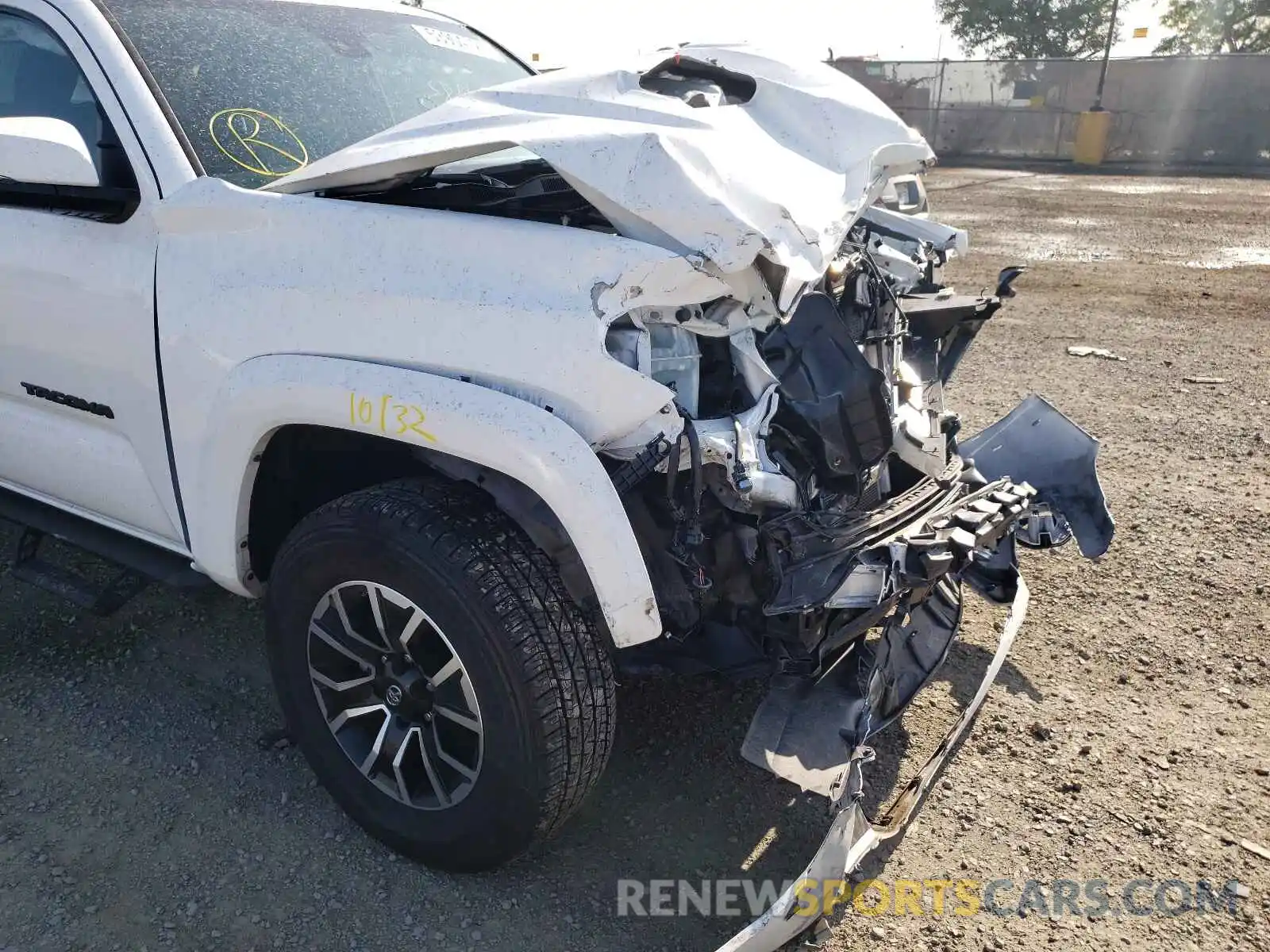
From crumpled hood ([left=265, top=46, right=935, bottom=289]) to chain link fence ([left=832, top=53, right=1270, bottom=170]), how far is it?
20.8 meters

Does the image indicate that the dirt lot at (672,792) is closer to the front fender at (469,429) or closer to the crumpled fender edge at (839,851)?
the crumpled fender edge at (839,851)

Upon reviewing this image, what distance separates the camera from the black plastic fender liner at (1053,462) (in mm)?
3066

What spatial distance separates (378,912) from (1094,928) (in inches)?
66.9

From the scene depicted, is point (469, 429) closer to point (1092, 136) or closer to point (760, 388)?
point (760, 388)

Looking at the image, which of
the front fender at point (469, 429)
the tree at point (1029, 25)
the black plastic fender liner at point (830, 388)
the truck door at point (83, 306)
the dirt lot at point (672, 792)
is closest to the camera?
the front fender at point (469, 429)

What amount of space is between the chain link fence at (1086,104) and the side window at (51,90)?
2212 centimetres

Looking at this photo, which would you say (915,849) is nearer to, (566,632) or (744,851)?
(744,851)

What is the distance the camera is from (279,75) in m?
2.97

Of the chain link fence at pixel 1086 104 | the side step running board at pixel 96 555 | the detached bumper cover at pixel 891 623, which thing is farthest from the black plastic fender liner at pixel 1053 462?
the chain link fence at pixel 1086 104

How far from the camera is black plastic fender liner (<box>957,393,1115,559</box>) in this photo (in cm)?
307

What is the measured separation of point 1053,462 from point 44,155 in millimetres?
3014

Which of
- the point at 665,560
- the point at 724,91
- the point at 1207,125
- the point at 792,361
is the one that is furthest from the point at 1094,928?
the point at 1207,125

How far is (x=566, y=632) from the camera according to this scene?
215 cm

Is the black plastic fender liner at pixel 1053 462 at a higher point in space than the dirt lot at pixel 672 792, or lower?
higher
